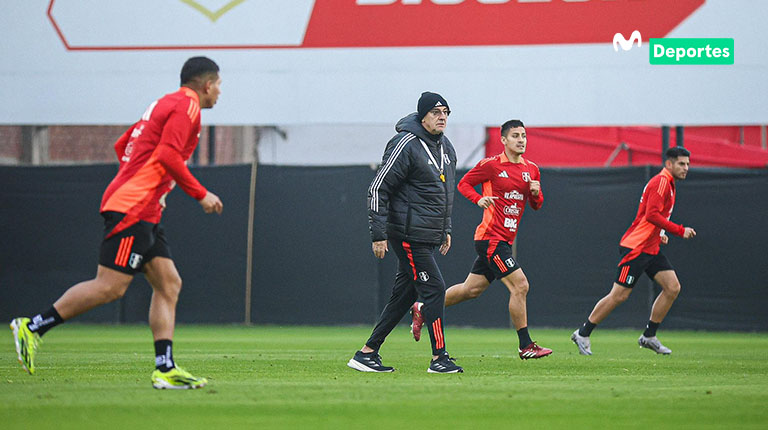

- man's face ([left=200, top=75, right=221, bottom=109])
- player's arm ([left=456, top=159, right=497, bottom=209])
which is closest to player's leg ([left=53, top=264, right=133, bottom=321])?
man's face ([left=200, top=75, right=221, bottom=109])

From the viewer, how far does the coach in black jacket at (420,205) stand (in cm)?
770

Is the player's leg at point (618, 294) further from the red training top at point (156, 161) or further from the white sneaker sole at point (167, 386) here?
the red training top at point (156, 161)

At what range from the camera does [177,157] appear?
636 cm

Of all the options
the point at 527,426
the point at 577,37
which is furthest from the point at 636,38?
the point at 527,426

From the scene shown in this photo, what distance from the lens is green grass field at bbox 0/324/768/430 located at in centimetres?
515

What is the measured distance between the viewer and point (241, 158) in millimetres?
26719

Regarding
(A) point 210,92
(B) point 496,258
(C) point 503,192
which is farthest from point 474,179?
(A) point 210,92

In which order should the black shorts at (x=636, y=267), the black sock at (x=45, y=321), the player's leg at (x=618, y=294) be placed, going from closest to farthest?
the black sock at (x=45, y=321), the player's leg at (x=618, y=294), the black shorts at (x=636, y=267)

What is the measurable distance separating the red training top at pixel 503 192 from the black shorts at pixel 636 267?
5.49 feet

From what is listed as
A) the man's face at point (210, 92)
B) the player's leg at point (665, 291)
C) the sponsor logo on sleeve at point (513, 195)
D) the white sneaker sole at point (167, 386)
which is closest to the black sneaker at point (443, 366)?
the white sneaker sole at point (167, 386)

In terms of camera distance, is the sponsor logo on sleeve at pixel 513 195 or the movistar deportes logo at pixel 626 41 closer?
the sponsor logo on sleeve at pixel 513 195

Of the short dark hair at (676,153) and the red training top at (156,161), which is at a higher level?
the short dark hair at (676,153)

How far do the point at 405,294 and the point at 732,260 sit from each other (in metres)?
8.46

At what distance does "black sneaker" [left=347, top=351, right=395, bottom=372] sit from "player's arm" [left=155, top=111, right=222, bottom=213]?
223cm
